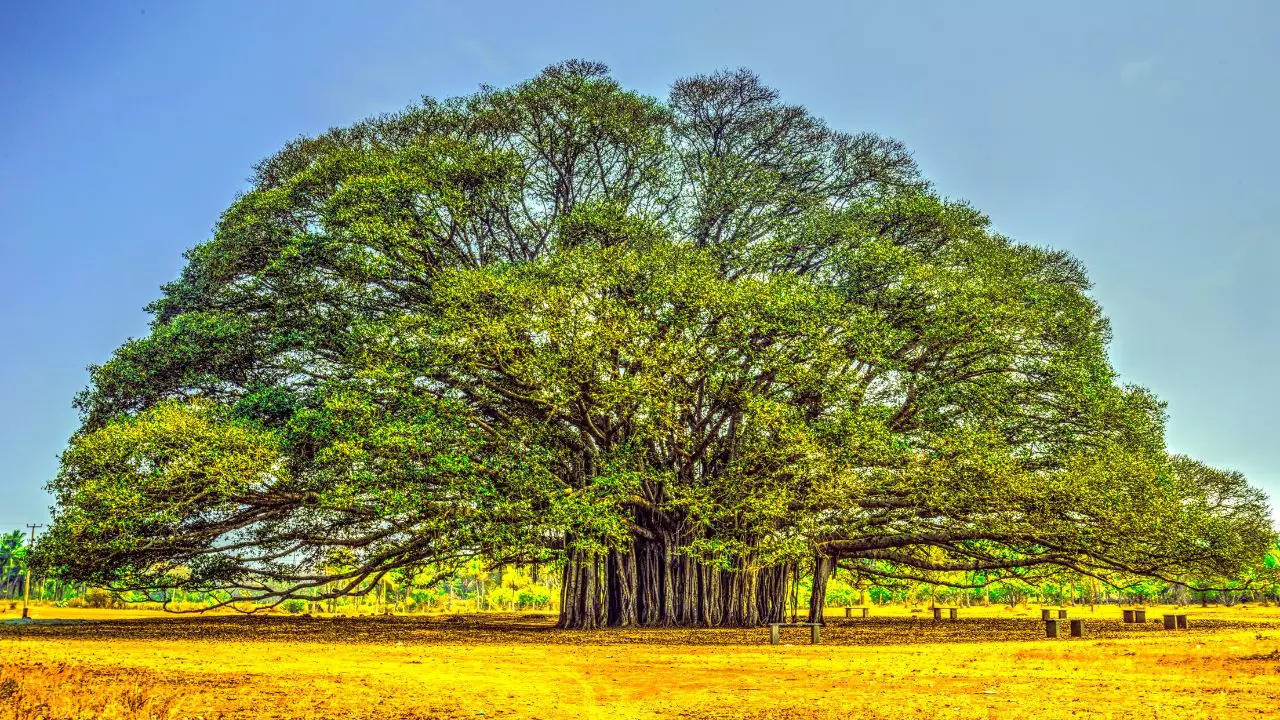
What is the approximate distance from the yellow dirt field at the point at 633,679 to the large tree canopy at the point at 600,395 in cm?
348

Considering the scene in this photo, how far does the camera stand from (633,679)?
34.7 feet

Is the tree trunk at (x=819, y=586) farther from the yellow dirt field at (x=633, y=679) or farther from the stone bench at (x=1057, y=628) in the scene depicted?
the yellow dirt field at (x=633, y=679)

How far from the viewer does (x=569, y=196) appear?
24172 millimetres

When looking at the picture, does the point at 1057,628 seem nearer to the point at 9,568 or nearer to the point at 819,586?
the point at 819,586

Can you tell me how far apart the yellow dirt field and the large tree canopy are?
137 inches

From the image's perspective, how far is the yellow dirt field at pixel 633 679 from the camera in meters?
7.94

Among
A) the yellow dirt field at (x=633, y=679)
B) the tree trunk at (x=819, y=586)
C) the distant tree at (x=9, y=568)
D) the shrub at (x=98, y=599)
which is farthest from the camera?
→ the distant tree at (x=9, y=568)

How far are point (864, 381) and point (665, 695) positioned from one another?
1276 cm

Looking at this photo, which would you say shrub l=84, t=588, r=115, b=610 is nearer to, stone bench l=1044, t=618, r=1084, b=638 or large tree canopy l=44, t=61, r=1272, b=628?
large tree canopy l=44, t=61, r=1272, b=628

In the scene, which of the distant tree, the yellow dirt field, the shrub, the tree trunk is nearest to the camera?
the yellow dirt field

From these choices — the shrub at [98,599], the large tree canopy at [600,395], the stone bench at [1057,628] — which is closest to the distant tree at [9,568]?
the shrub at [98,599]

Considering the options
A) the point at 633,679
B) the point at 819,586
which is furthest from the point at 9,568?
the point at 633,679

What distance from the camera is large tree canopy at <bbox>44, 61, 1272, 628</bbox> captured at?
18547mm

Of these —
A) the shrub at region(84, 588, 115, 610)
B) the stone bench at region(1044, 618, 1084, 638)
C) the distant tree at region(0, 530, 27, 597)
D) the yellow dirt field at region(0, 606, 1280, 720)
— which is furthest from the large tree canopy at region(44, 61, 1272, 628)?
the distant tree at region(0, 530, 27, 597)
